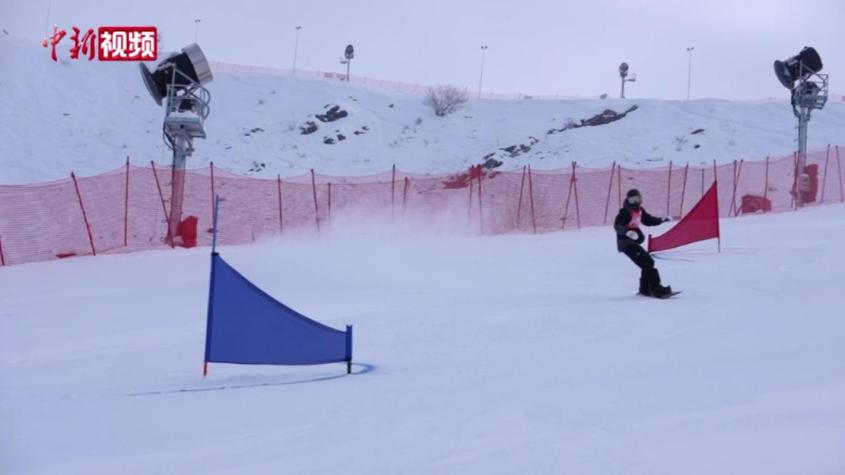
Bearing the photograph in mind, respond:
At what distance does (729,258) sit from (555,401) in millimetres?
12451

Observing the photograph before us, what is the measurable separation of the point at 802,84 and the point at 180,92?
20.6 metres

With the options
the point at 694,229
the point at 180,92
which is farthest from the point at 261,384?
the point at 180,92

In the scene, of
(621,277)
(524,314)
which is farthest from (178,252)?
(524,314)

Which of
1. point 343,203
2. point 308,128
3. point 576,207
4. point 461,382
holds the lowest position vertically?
point 461,382

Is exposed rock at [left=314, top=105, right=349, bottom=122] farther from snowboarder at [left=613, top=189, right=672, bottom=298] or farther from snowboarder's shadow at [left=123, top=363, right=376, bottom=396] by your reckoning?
snowboarder's shadow at [left=123, top=363, right=376, bottom=396]

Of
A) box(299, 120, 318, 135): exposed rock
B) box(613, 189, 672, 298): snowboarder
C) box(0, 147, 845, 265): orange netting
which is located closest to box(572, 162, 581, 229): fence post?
box(0, 147, 845, 265): orange netting

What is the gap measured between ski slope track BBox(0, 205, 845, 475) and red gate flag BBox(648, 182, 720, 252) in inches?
97.7

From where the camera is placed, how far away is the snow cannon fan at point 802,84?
93.0 ft

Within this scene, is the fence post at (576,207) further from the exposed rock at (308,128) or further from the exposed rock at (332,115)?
the exposed rock at (332,115)

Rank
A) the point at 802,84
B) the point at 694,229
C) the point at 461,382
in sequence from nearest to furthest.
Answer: the point at 461,382 < the point at 694,229 < the point at 802,84

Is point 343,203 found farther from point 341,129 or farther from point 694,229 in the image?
point 341,129

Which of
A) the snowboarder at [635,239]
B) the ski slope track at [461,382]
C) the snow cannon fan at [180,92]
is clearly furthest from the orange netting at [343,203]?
the snowboarder at [635,239]

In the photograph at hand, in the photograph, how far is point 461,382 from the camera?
656 centimetres

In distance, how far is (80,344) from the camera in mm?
9523
